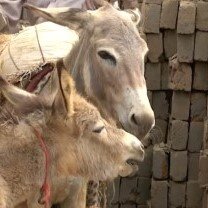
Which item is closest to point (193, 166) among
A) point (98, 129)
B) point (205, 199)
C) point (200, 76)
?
point (205, 199)

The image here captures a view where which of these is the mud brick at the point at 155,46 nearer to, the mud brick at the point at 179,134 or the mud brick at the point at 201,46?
the mud brick at the point at 201,46

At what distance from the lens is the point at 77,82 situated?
4656 millimetres

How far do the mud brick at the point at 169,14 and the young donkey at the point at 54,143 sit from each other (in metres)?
4.25

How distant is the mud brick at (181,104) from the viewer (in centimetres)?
793

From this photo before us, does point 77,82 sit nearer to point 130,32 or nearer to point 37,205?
point 130,32

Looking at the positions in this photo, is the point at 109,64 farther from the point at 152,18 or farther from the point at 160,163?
the point at 160,163

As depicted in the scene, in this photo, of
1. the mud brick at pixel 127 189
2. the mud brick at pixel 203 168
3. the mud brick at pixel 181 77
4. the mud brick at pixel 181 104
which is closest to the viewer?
the mud brick at pixel 203 168

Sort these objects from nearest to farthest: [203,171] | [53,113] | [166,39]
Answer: [53,113]
[203,171]
[166,39]

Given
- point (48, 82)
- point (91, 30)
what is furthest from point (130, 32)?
point (48, 82)

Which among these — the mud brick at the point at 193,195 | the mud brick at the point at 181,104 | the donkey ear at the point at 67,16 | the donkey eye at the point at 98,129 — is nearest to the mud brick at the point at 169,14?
the mud brick at the point at 181,104

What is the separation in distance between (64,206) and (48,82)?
79cm

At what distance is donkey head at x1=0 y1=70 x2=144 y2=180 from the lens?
3.59 metres

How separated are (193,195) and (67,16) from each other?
3.93 metres

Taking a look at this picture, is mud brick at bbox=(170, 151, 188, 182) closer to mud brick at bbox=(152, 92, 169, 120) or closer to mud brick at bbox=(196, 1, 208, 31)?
mud brick at bbox=(152, 92, 169, 120)
